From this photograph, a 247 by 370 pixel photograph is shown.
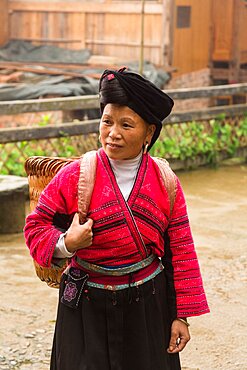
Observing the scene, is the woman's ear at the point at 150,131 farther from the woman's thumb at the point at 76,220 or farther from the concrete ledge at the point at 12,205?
the concrete ledge at the point at 12,205

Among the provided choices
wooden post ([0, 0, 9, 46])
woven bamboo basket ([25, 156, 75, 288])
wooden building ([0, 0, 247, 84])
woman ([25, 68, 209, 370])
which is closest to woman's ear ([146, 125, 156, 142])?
woman ([25, 68, 209, 370])

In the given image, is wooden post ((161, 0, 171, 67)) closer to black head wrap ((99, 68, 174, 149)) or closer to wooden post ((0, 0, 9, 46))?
wooden post ((0, 0, 9, 46))

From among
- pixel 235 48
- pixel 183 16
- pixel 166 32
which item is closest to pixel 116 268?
pixel 166 32

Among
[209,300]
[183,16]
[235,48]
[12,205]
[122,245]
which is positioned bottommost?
[209,300]

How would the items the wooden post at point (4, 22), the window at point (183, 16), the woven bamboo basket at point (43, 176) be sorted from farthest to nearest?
the wooden post at point (4, 22), the window at point (183, 16), the woven bamboo basket at point (43, 176)

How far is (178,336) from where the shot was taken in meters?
3.32

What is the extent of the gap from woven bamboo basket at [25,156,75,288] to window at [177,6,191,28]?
39.4 ft

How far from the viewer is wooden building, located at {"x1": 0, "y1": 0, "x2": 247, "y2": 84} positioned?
52.2 feet

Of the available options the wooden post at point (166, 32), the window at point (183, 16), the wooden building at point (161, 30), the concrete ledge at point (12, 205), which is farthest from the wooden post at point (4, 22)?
the concrete ledge at point (12, 205)

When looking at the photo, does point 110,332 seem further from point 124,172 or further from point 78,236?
point 124,172

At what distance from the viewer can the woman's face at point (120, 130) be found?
3.13 meters

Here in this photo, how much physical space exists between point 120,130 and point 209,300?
2996 millimetres

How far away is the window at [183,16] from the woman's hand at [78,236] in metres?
13.1

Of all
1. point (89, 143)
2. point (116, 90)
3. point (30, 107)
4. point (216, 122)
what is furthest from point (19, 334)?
point (216, 122)
